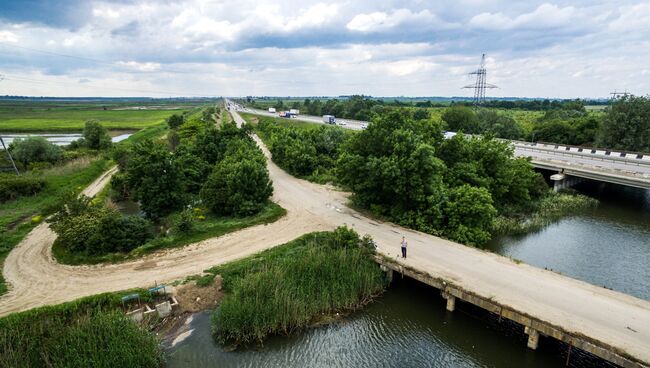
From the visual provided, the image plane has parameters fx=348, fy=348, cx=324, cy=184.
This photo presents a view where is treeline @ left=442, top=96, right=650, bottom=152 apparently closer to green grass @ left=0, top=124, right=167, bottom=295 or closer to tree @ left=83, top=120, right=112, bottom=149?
green grass @ left=0, top=124, right=167, bottom=295

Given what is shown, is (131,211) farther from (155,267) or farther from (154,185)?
(155,267)

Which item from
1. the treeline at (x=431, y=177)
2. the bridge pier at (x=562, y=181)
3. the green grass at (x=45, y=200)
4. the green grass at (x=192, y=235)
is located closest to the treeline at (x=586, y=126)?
the treeline at (x=431, y=177)

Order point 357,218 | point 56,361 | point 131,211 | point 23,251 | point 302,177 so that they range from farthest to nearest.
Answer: point 302,177 < point 131,211 < point 357,218 < point 23,251 < point 56,361

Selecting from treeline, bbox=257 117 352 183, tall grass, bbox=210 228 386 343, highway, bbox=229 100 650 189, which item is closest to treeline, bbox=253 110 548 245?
highway, bbox=229 100 650 189

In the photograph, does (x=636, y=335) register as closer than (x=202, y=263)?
Yes

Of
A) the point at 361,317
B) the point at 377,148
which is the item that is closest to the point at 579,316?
the point at 361,317

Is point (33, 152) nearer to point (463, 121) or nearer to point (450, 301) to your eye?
point (450, 301)
